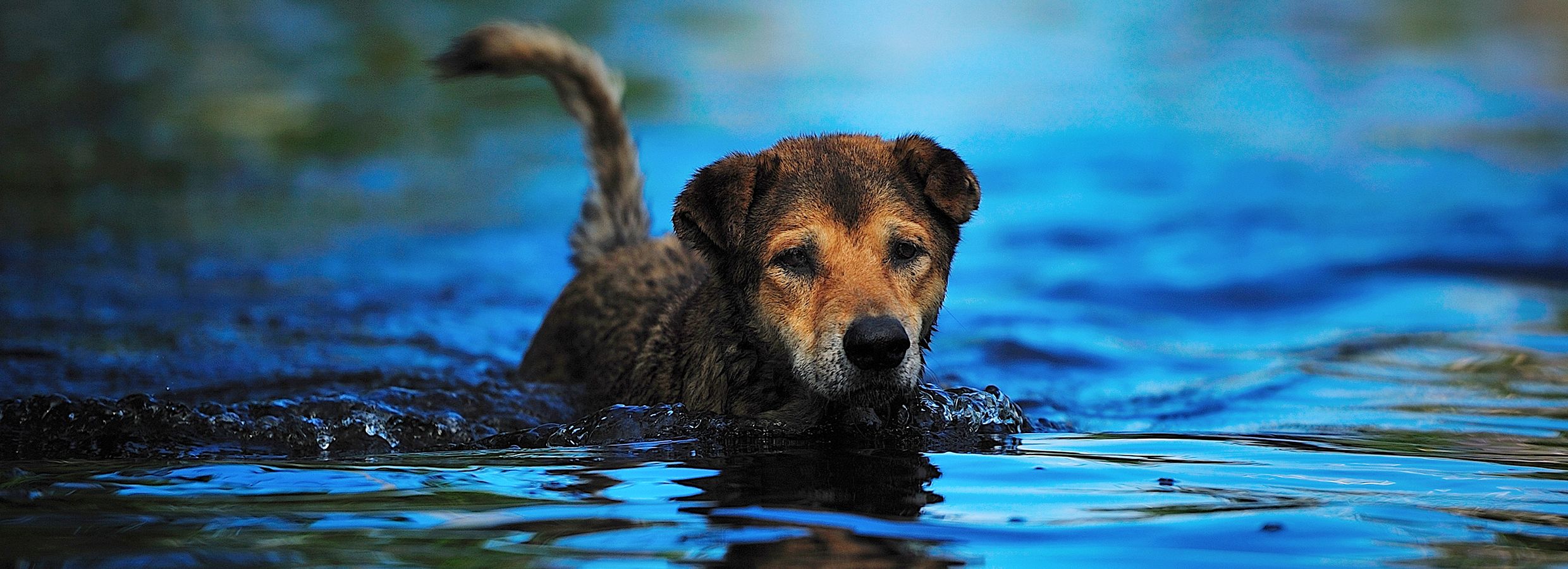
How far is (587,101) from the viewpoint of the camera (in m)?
7.66

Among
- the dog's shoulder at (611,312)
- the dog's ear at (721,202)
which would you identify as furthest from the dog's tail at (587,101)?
the dog's ear at (721,202)

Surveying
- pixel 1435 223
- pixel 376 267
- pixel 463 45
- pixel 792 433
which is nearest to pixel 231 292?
pixel 376 267

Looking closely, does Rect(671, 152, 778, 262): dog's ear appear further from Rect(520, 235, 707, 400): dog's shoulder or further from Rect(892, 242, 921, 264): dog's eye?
Rect(520, 235, 707, 400): dog's shoulder

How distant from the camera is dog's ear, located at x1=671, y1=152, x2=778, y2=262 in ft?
17.4

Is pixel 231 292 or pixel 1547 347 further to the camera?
pixel 231 292

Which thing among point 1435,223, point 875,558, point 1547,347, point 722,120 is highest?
point 722,120

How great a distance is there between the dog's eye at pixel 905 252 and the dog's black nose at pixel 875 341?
1.68 ft

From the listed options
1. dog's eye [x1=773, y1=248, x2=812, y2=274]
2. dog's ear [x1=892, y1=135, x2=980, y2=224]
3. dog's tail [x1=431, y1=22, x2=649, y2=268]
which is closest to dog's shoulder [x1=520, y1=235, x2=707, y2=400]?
dog's tail [x1=431, y1=22, x2=649, y2=268]

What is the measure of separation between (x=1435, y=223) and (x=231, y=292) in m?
11.5

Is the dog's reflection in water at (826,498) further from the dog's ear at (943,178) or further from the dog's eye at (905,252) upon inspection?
the dog's ear at (943,178)

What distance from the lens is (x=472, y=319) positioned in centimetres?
1044

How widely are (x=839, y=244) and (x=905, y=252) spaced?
11.3 inches

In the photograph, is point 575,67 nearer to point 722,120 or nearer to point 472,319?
point 472,319

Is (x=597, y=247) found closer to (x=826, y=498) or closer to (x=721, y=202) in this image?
(x=721, y=202)
